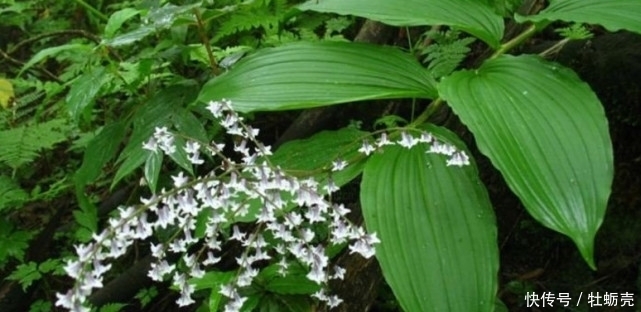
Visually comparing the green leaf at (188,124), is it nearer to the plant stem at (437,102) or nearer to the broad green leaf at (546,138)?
the plant stem at (437,102)

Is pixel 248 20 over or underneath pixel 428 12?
underneath

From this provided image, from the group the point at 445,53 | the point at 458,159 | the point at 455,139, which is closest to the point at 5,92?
the point at 445,53

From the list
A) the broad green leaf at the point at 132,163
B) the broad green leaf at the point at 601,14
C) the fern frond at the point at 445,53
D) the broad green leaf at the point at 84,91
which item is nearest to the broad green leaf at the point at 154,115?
the broad green leaf at the point at 132,163

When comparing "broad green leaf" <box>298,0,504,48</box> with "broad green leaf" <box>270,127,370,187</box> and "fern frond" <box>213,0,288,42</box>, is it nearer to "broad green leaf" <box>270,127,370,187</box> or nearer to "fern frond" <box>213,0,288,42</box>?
"broad green leaf" <box>270,127,370,187</box>

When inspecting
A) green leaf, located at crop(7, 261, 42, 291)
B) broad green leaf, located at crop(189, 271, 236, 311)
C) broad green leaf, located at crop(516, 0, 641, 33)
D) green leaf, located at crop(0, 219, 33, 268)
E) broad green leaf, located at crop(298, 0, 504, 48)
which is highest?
broad green leaf, located at crop(516, 0, 641, 33)

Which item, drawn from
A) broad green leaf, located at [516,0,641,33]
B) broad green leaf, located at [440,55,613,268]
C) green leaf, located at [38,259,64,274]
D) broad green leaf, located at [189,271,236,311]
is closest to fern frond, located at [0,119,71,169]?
green leaf, located at [38,259,64,274]

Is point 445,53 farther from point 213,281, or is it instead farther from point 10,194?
point 10,194

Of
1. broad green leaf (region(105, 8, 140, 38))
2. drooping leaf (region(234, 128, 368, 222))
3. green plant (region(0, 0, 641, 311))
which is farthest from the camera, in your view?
broad green leaf (region(105, 8, 140, 38))
